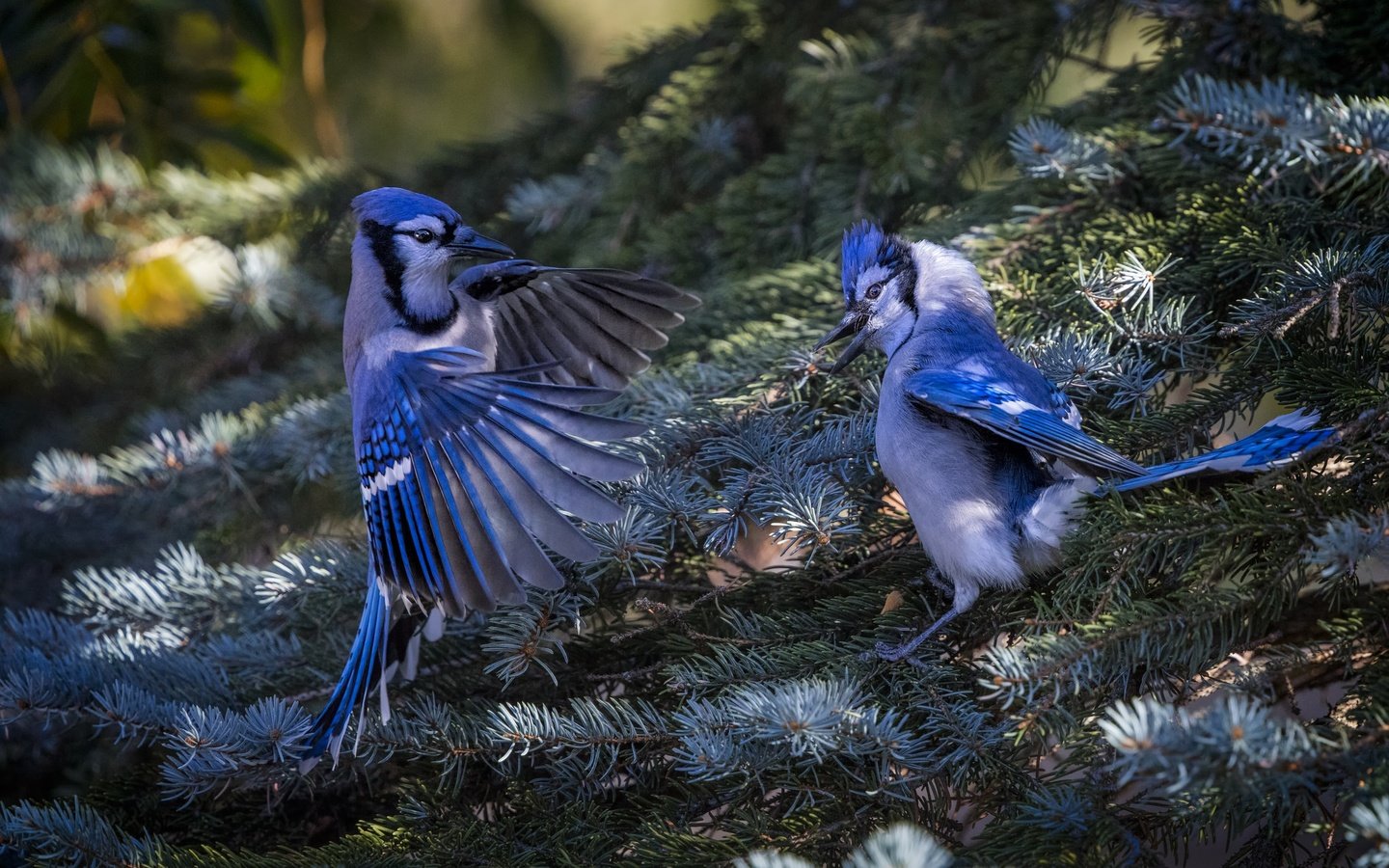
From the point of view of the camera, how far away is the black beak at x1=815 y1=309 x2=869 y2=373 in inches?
75.8

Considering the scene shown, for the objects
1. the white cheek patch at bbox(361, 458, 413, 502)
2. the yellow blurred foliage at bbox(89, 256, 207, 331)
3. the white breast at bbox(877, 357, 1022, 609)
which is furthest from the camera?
the yellow blurred foliage at bbox(89, 256, 207, 331)

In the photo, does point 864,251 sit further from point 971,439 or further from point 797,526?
point 797,526

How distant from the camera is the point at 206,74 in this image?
3.09 m

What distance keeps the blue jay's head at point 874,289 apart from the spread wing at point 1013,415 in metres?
0.21

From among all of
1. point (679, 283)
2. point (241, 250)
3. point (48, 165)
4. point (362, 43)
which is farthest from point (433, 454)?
point (362, 43)

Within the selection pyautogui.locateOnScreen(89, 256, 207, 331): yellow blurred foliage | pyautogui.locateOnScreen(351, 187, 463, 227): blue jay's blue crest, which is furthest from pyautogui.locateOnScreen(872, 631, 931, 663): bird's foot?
pyautogui.locateOnScreen(89, 256, 207, 331): yellow blurred foliage

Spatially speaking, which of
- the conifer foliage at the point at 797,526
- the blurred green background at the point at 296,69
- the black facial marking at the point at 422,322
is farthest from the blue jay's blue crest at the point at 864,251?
the blurred green background at the point at 296,69

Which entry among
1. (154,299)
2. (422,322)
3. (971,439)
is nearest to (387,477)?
(422,322)

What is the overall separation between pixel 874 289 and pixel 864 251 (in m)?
0.07

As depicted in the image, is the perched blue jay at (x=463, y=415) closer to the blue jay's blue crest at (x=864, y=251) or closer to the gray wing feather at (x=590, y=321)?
the gray wing feather at (x=590, y=321)

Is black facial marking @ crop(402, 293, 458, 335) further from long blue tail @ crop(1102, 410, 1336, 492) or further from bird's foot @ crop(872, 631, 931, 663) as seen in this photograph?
long blue tail @ crop(1102, 410, 1336, 492)

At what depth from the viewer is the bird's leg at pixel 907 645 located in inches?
57.9

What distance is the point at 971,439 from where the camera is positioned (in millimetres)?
1769

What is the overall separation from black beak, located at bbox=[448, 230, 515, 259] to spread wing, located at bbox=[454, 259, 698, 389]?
71 mm
